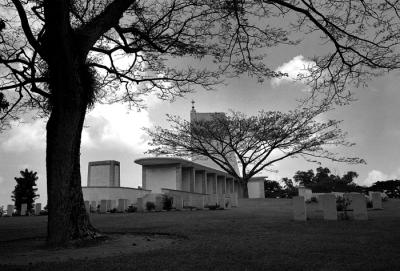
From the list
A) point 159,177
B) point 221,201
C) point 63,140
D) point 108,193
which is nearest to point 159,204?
point 221,201

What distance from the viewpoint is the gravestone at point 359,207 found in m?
10.9

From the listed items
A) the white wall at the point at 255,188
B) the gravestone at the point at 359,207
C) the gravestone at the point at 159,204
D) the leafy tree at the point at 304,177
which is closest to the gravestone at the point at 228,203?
the gravestone at the point at 159,204

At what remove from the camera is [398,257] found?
5078 millimetres

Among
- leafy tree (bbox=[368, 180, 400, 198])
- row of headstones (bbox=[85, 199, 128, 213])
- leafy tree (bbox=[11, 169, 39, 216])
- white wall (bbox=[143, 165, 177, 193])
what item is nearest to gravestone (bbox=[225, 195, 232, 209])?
row of headstones (bbox=[85, 199, 128, 213])

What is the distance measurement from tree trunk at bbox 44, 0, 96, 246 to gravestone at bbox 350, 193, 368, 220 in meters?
7.18

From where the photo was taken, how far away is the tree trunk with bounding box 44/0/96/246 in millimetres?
7145

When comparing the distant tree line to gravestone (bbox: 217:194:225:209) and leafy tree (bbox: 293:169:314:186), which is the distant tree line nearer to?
leafy tree (bbox: 293:169:314:186)

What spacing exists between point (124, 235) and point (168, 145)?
24392 millimetres

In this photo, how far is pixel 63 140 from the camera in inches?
289

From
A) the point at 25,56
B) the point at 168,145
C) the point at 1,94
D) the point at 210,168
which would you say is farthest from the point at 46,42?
the point at 210,168

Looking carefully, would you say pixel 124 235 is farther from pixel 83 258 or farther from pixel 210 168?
pixel 210 168

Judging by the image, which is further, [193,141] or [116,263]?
[193,141]

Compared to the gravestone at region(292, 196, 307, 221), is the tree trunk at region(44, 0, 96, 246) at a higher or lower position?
higher

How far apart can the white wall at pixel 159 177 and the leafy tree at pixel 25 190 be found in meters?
9.63
